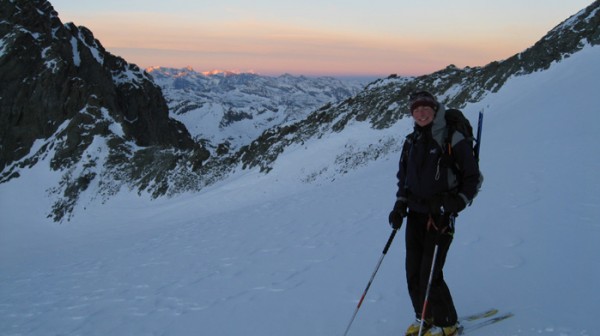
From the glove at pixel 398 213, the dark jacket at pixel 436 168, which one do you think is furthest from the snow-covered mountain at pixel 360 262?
the dark jacket at pixel 436 168

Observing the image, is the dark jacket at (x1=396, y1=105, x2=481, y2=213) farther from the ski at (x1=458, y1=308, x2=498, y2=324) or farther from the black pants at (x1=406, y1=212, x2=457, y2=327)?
the ski at (x1=458, y1=308, x2=498, y2=324)

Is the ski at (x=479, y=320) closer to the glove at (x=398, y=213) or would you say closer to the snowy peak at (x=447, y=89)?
the glove at (x=398, y=213)

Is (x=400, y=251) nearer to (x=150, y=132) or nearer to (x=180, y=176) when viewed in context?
(x=180, y=176)

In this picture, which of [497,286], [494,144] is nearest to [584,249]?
[497,286]

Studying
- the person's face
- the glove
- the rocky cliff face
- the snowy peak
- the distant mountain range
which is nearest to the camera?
the person's face

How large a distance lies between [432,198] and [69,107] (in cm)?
6249

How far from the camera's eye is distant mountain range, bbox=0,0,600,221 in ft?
105

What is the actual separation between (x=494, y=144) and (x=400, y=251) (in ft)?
34.3

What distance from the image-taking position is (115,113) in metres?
53.2

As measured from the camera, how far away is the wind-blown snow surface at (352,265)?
18.2 feet

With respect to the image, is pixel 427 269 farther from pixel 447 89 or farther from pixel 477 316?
pixel 447 89

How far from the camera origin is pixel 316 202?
54.4 feet

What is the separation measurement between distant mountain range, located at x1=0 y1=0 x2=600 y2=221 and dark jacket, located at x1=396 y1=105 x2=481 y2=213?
2127cm

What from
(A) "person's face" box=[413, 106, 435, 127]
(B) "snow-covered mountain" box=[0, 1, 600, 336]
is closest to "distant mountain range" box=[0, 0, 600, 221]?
(B) "snow-covered mountain" box=[0, 1, 600, 336]
